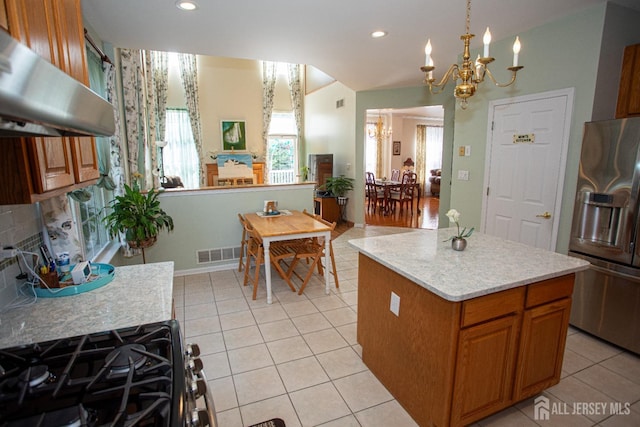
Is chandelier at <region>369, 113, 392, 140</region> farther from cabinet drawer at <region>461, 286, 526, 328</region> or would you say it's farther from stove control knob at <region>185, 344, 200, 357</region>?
stove control knob at <region>185, 344, 200, 357</region>

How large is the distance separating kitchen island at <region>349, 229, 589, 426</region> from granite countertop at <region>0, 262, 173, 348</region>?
121cm

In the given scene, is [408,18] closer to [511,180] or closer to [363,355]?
[511,180]

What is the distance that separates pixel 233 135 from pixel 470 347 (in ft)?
24.5

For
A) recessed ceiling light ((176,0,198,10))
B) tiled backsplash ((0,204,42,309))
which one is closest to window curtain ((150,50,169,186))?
recessed ceiling light ((176,0,198,10))

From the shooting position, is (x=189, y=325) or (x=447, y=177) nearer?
(x=189, y=325)

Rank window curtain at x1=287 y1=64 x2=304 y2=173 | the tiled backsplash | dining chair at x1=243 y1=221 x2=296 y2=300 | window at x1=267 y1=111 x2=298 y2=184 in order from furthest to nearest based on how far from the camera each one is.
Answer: window at x1=267 y1=111 x2=298 y2=184, window curtain at x1=287 y1=64 x2=304 y2=173, dining chair at x1=243 y1=221 x2=296 y2=300, the tiled backsplash

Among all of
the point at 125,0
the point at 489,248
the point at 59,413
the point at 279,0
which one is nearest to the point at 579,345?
the point at 489,248

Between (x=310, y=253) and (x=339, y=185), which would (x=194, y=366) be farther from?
(x=339, y=185)

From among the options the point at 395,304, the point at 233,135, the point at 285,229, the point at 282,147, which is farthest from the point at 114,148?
the point at 282,147

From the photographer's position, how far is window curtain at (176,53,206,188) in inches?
285

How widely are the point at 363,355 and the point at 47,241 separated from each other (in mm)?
2028

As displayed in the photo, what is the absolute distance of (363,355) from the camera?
7.51ft

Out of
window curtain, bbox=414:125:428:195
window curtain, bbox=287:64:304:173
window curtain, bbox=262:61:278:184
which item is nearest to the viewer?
window curtain, bbox=262:61:278:184

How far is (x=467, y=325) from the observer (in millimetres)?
1521
